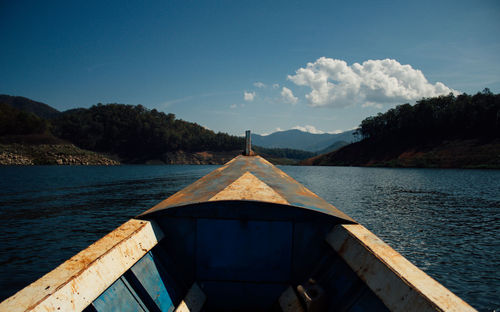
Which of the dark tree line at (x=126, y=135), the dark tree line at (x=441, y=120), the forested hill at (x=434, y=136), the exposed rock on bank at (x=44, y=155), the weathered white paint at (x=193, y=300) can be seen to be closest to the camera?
the weathered white paint at (x=193, y=300)

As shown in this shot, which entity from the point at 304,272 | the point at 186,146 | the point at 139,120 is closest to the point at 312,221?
the point at 304,272

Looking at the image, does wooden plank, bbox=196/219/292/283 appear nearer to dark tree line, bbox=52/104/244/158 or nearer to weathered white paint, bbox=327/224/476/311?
weathered white paint, bbox=327/224/476/311

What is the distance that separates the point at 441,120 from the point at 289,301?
415 ft

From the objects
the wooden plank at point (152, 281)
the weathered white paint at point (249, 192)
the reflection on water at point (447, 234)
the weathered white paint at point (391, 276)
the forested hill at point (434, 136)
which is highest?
the forested hill at point (434, 136)

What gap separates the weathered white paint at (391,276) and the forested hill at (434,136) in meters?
92.7

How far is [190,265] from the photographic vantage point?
4.22m

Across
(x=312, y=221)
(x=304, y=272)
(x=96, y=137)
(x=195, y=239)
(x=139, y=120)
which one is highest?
(x=139, y=120)

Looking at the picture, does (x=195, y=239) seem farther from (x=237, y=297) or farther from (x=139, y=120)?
(x=139, y=120)

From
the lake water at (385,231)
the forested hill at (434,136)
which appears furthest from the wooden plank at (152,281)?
the forested hill at (434,136)

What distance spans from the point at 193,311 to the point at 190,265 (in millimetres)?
730

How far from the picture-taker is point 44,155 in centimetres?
11381

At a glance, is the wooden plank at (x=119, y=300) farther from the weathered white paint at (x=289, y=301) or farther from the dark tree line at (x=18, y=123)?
the dark tree line at (x=18, y=123)

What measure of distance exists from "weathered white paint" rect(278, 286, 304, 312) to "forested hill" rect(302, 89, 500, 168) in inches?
3656

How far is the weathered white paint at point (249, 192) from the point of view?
3967mm
